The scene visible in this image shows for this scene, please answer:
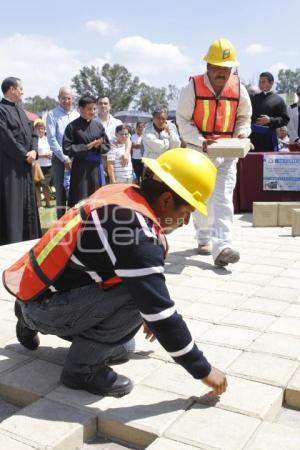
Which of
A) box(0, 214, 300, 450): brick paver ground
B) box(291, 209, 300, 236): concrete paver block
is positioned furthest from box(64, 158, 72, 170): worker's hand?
box(0, 214, 300, 450): brick paver ground

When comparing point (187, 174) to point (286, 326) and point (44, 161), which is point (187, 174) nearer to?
point (286, 326)

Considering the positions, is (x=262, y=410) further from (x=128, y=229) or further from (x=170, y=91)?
(x=170, y=91)

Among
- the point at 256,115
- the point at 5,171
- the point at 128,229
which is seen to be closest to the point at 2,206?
the point at 5,171

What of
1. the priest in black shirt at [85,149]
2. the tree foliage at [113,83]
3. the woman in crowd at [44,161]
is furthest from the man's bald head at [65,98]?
the tree foliage at [113,83]

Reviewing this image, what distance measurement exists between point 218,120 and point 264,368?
2.83 m

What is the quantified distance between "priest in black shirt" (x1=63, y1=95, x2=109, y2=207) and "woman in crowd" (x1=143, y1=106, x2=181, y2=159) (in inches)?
32.3

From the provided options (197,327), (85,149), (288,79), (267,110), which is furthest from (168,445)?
(288,79)

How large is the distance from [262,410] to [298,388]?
29 cm

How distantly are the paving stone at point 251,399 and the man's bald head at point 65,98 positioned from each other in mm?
5688

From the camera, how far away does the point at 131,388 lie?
2.64 metres

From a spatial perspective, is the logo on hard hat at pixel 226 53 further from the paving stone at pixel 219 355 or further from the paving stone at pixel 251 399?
the paving stone at pixel 251 399

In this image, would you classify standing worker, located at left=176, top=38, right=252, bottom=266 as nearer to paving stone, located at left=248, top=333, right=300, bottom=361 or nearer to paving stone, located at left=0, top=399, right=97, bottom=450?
paving stone, located at left=248, top=333, right=300, bottom=361

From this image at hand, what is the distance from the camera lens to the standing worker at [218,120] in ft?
16.1

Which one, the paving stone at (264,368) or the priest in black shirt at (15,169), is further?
the priest in black shirt at (15,169)
